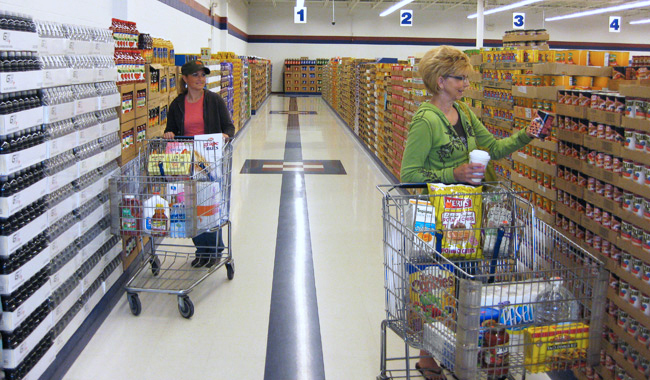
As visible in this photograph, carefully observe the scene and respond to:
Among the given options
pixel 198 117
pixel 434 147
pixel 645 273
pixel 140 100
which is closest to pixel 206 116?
pixel 198 117

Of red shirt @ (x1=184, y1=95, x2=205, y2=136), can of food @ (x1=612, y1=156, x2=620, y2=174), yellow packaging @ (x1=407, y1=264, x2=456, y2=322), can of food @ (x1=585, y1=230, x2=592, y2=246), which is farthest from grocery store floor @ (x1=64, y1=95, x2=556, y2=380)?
can of food @ (x1=612, y1=156, x2=620, y2=174)

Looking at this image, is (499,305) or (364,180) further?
(364,180)

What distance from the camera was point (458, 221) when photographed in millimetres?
2488

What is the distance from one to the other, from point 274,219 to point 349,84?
9.38 m

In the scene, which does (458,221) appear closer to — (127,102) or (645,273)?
(645,273)

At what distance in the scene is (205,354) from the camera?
3.27 metres

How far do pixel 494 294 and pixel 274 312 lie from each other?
2010mm

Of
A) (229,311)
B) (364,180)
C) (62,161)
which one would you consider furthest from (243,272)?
(364,180)

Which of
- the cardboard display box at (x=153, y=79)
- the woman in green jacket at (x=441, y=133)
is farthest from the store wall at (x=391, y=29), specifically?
the woman in green jacket at (x=441, y=133)

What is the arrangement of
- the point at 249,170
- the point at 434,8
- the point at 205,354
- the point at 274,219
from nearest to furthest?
the point at 205,354 < the point at 274,219 < the point at 249,170 < the point at 434,8

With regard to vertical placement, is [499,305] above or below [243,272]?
above

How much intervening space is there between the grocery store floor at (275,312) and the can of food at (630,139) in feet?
5.33

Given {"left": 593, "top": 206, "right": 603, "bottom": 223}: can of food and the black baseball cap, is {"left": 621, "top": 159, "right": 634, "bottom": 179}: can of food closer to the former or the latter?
{"left": 593, "top": 206, "right": 603, "bottom": 223}: can of food

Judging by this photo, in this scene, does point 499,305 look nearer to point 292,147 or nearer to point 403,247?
point 403,247
